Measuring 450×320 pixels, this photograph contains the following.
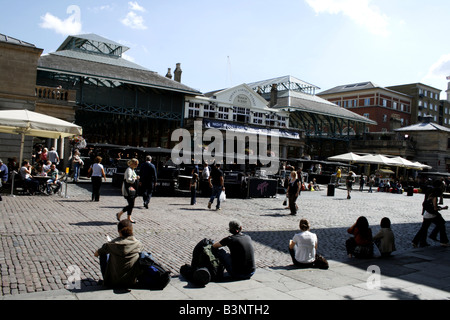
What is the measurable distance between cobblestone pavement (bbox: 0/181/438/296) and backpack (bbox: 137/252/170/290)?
2.56 ft

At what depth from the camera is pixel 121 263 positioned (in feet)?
17.6

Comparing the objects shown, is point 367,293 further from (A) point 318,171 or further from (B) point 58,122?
(A) point 318,171

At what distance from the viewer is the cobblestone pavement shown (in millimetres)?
6164

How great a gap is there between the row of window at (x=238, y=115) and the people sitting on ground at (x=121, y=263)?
31.5 meters

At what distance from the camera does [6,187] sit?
49.3ft

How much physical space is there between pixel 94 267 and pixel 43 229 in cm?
320

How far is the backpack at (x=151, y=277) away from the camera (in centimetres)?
539

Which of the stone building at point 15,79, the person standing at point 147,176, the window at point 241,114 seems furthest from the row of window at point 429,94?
the person standing at point 147,176

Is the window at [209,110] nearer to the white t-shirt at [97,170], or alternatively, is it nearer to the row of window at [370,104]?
the white t-shirt at [97,170]

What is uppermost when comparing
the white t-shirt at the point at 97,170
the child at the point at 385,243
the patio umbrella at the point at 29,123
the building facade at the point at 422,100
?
the building facade at the point at 422,100
